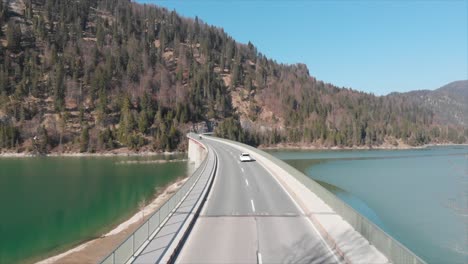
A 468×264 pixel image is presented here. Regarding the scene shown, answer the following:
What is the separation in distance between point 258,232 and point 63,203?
3312cm

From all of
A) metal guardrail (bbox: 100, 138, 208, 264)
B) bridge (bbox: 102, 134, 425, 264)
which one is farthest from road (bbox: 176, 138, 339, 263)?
metal guardrail (bbox: 100, 138, 208, 264)

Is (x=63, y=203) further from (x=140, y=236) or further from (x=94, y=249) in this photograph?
(x=140, y=236)

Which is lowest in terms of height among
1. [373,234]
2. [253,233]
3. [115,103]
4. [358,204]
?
[358,204]

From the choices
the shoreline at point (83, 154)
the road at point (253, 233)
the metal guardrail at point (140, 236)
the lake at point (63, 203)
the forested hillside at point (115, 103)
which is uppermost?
the forested hillside at point (115, 103)

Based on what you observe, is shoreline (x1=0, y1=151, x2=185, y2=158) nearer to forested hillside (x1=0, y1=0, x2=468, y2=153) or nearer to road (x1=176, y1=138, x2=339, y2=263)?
forested hillside (x1=0, y1=0, x2=468, y2=153)

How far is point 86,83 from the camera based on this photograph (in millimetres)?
149250

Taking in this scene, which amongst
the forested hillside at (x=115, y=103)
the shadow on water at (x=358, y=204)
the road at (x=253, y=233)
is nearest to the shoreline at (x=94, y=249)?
the road at (x=253, y=233)

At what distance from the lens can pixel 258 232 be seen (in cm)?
1761

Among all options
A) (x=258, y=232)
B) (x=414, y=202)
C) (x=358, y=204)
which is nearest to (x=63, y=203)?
(x=358, y=204)

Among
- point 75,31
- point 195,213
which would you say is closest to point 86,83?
point 75,31

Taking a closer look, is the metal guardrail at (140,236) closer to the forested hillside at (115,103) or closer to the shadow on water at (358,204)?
the shadow on water at (358,204)

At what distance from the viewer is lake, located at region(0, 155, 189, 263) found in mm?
30078

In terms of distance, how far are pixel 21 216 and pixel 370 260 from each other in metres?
35.4

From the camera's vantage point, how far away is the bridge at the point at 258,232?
13.6 meters
